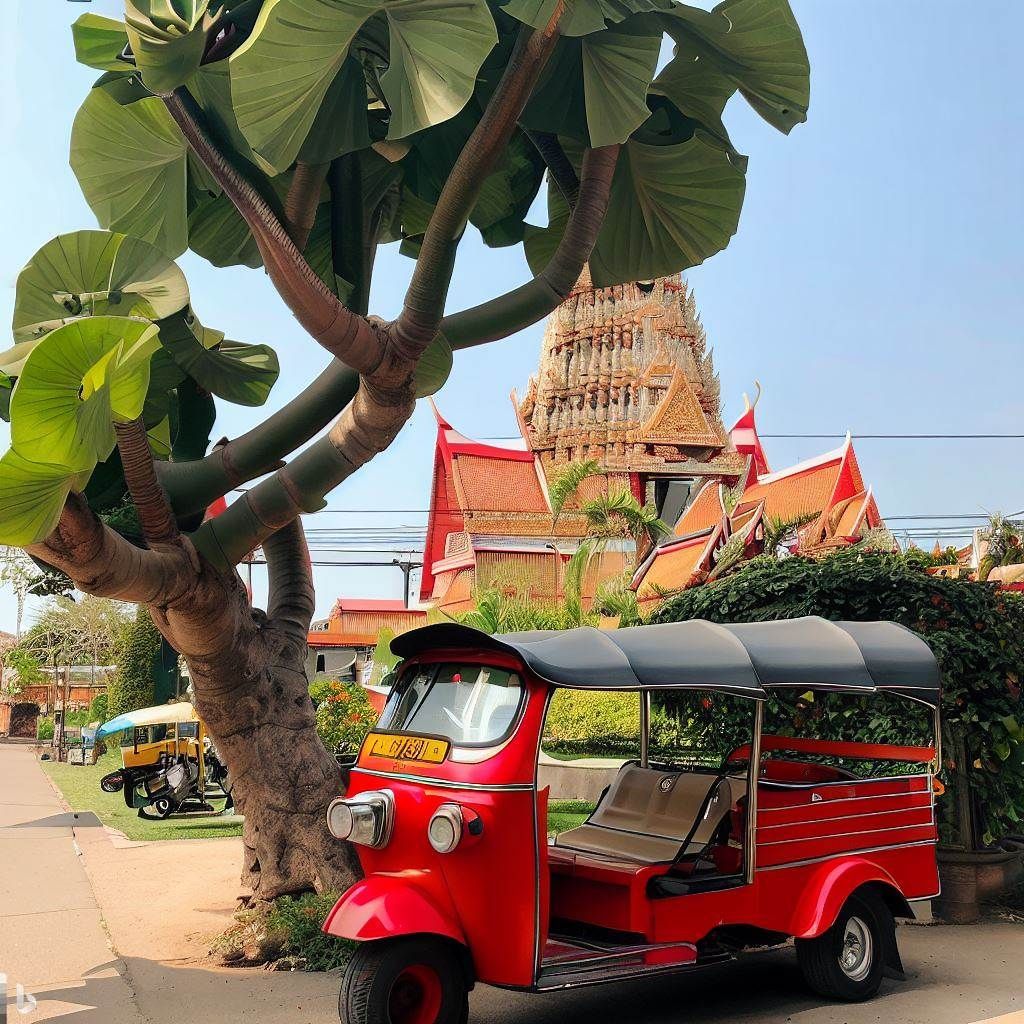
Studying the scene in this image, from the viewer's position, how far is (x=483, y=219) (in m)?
7.92

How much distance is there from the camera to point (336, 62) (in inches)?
198

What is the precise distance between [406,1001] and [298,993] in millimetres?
1481

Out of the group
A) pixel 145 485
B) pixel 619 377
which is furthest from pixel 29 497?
pixel 619 377

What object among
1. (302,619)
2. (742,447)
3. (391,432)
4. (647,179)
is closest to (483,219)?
(647,179)

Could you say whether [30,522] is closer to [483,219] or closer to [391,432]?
[391,432]

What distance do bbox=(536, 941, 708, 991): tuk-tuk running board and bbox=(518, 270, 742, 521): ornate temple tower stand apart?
88.7 ft

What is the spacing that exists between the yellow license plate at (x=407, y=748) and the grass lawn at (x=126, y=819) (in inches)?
335

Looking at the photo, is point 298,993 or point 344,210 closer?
point 298,993

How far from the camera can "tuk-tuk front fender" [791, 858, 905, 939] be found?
5641mm

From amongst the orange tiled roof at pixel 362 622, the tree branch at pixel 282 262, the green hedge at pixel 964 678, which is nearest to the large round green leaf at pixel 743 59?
the tree branch at pixel 282 262

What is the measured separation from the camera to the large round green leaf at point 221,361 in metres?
6.71

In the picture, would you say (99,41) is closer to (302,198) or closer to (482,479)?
(302,198)

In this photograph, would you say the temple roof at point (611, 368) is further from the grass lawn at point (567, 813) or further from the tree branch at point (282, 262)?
the tree branch at point (282, 262)

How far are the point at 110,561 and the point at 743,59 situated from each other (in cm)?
463
